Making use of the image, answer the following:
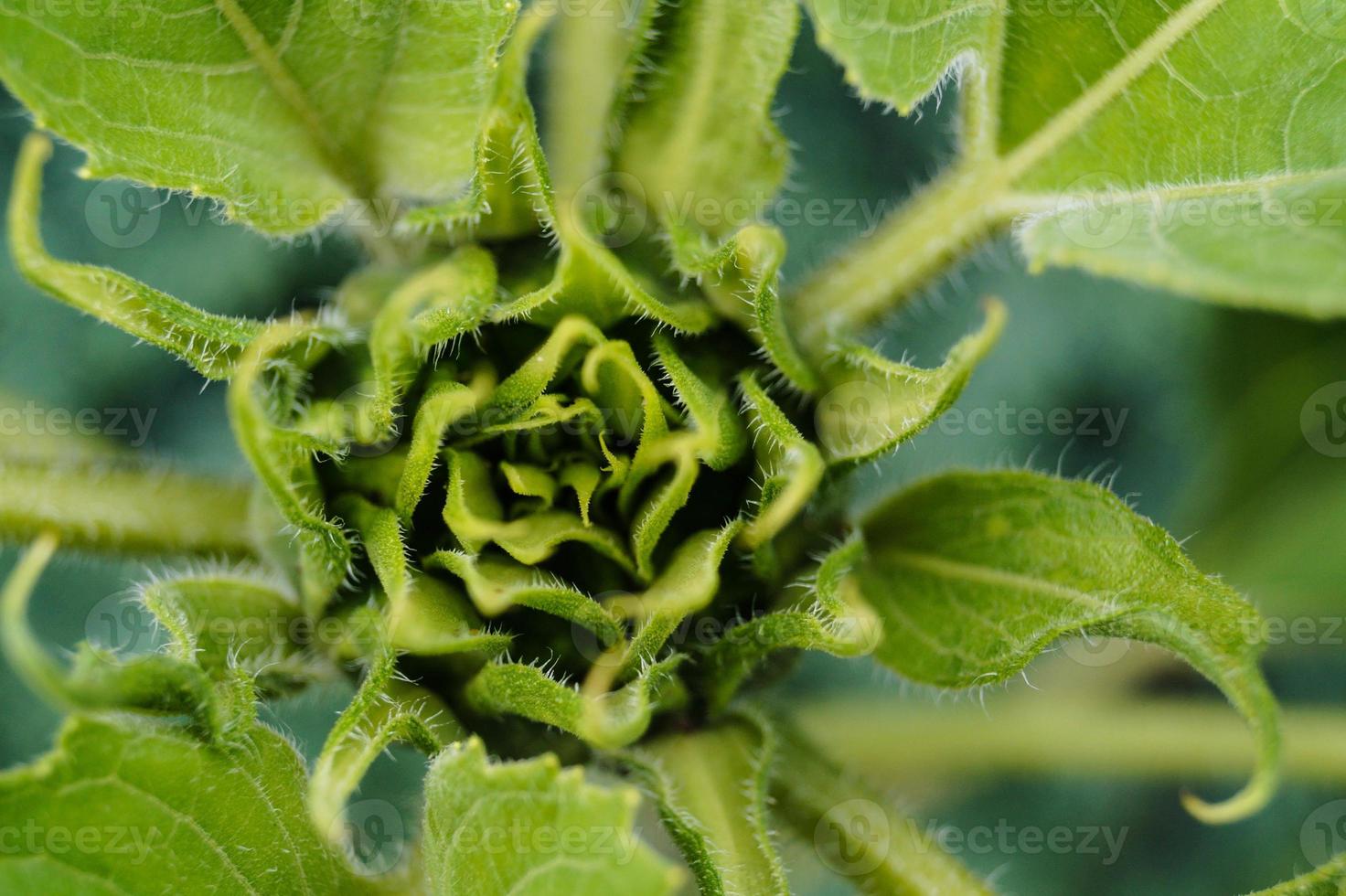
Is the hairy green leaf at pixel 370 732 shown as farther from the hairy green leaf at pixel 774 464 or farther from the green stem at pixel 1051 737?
the green stem at pixel 1051 737

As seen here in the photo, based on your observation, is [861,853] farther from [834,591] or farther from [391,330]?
[391,330]

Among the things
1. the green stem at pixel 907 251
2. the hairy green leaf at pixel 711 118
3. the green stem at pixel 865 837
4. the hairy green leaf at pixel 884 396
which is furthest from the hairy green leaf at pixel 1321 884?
the hairy green leaf at pixel 711 118

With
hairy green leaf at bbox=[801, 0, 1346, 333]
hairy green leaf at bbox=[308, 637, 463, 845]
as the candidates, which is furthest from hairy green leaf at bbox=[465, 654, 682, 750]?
hairy green leaf at bbox=[801, 0, 1346, 333]

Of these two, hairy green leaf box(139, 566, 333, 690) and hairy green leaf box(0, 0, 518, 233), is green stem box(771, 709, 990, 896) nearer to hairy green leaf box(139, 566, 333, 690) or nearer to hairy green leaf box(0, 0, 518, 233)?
hairy green leaf box(139, 566, 333, 690)

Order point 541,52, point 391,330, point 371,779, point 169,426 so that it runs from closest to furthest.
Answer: point 391,330, point 541,52, point 371,779, point 169,426

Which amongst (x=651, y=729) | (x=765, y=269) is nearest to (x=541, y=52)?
(x=765, y=269)

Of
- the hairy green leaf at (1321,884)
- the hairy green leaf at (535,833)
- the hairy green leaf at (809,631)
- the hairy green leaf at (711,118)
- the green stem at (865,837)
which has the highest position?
the hairy green leaf at (711,118)
